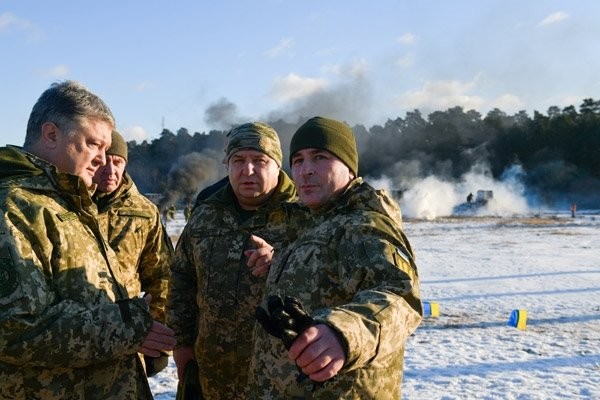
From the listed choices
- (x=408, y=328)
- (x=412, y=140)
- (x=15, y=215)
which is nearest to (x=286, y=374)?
(x=408, y=328)

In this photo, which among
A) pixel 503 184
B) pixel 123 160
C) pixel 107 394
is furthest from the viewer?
pixel 503 184

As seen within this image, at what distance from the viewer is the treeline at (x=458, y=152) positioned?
4753cm

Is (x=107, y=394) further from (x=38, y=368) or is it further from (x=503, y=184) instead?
(x=503, y=184)

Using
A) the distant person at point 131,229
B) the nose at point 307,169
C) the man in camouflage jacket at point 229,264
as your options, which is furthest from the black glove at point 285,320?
the distant person at point 131,229

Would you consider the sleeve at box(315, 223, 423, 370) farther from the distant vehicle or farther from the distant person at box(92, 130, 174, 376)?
the distant vehicle

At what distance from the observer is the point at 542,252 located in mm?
16172

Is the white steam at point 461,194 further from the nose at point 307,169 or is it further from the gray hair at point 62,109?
the gray hair at point 62,109

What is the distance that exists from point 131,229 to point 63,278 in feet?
4.81

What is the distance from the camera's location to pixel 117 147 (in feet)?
11.8

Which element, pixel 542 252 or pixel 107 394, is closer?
pixel 107 394

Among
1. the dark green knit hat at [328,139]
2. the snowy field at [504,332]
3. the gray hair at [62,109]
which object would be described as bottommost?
the snowy field at [504,332]

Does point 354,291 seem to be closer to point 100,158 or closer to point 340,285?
point 340,285

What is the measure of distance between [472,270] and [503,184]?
4012 centimetres

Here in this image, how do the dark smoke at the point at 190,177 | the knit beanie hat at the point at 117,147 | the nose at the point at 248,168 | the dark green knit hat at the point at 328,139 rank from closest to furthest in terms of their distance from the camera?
the dark green knit hat at the point at 328,139, the nose at the point at 248,168, the knit beanie hat at the point at 117,147, the dark smoke at the point at 190,177
